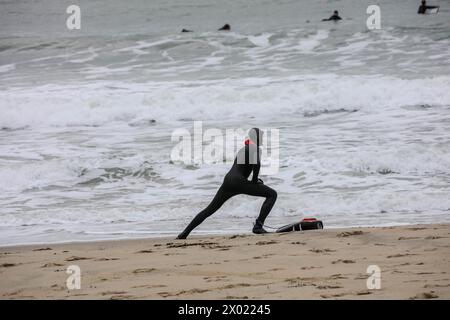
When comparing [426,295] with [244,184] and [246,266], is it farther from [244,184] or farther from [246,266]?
[244,184]

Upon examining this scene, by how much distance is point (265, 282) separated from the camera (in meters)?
6.53

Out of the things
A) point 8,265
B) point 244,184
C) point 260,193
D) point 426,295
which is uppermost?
point 244,184

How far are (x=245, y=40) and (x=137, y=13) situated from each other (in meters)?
9.16

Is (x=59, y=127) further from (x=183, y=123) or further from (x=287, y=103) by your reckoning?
(x=287, y=103)

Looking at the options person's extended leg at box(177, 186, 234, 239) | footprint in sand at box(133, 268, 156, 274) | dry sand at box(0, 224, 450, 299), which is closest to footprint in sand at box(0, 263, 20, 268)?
dry sand at box(0, 224, 450, 299)

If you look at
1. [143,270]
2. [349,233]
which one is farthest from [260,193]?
[143,270]

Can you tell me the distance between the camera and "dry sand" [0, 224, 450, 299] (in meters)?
6.16

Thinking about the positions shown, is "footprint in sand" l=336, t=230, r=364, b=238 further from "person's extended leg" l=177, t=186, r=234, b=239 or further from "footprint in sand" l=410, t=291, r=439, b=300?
"footprint in sand" l=410, t=291, r=439, b=300

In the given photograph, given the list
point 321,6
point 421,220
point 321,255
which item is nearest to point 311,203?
point 421,220

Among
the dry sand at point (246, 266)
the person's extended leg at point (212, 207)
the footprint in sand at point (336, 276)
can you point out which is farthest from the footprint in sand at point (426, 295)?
the person's extended leg at point (212, 207)

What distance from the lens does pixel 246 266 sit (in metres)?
7.31

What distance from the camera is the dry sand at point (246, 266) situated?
6156 millimetres

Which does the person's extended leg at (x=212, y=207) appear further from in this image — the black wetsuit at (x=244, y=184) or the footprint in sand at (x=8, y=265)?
the footprint in sand at (x=8, y=265)

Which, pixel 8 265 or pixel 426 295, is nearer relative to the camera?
pixel 426 295
